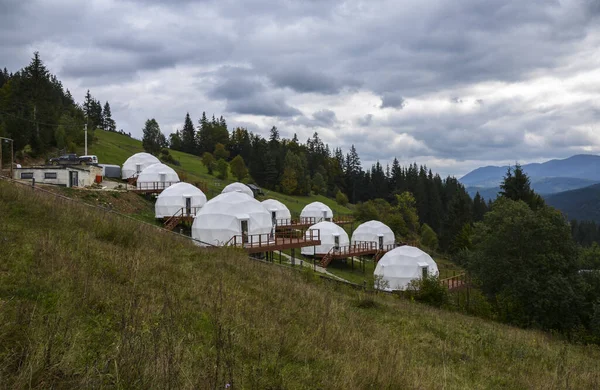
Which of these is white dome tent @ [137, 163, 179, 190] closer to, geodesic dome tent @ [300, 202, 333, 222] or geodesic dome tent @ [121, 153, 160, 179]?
geodesic dome tent @ [121, 153, 160, 179]

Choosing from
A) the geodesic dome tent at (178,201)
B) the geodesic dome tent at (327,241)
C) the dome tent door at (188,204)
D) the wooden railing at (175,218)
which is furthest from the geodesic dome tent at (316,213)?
the wooden railing at (175,218)

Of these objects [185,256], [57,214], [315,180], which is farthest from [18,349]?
[315,180]

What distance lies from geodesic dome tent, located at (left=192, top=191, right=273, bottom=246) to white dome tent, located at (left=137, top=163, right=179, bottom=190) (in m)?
18.4

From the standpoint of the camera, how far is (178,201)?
3806 cm

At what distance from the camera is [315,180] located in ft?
328

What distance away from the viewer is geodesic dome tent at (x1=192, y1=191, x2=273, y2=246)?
29.4 m

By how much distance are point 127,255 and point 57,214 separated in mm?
3995

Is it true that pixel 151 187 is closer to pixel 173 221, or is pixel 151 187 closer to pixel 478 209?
pixel 173 221

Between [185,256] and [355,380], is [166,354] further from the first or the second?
[185,256]

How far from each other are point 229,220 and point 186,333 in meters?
24.7

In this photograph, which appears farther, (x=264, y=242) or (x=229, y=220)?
(x=229, y=220)

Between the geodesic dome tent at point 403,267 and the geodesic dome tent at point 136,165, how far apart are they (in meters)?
36.6

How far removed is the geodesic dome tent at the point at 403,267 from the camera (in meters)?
34.0

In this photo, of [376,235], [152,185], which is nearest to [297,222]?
[376,235]
